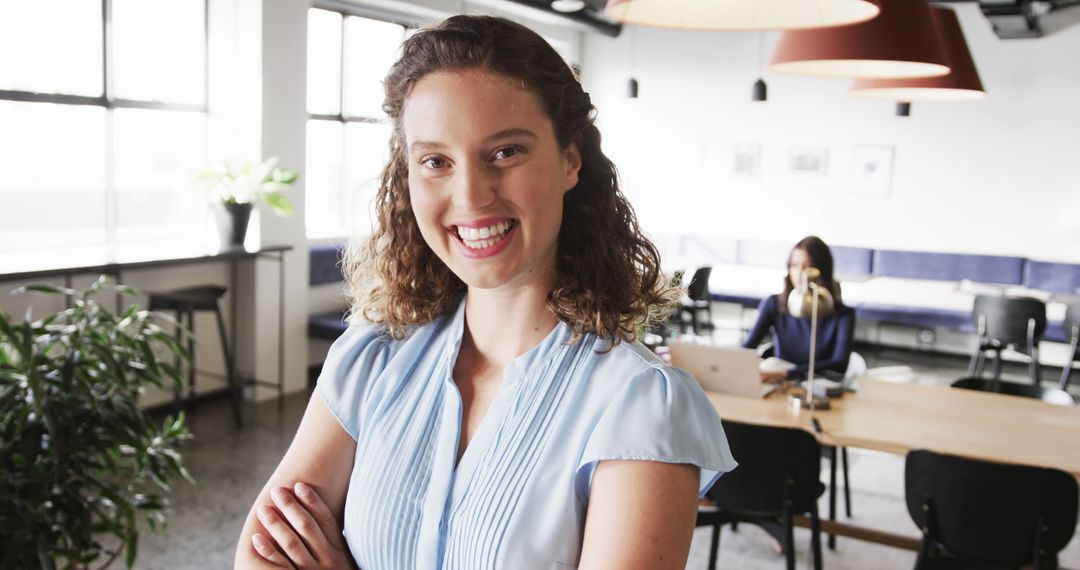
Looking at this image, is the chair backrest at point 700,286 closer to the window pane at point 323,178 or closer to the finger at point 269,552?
the window pane at point 323,178

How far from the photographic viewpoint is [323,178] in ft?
27.9

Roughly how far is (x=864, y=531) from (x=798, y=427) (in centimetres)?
92

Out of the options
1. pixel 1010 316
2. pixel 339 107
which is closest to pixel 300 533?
pixel 1010 316

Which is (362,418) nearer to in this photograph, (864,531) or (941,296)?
(864,531)

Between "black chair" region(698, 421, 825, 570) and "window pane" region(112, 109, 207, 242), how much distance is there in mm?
4312

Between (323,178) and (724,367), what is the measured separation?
5372 mm

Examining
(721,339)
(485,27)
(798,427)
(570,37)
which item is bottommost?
(721,339)

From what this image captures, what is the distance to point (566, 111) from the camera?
1339 millimetres

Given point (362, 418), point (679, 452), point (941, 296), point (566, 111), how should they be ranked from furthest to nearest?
point (941, 296) → point (362, 418) → point (566, 111) → point (679, 452)

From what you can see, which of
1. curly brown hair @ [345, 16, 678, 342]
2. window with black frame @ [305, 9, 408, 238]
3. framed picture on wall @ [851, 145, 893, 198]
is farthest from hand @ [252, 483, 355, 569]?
framed picture on wall @ [851, 145, 893, 198]

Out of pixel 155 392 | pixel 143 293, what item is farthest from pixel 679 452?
pixel 155 392

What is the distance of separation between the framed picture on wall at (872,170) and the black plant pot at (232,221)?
656 cm

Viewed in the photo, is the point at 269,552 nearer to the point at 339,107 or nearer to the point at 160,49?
the point at 160,49

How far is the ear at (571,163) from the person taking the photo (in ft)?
4.48
